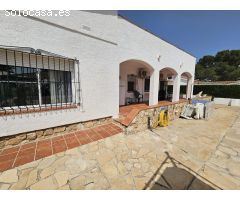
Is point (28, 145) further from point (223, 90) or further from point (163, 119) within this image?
point (223, 90)

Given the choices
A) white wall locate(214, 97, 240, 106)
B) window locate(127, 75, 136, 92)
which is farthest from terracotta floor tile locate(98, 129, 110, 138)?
white wall locate(214, 97, 240, 106)

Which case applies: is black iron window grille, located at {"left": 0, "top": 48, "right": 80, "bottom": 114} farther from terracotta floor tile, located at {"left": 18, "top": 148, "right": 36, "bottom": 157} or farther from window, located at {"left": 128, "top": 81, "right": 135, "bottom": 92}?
window, located at {"left": 128, "top": 81, "right": 135, "bottom": 92}

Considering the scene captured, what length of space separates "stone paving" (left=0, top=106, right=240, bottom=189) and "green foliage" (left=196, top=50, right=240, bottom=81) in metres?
41.2

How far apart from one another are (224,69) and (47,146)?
155ft

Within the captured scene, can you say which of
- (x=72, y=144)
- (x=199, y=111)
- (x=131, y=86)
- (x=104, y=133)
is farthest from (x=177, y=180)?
(x=131, y=86)

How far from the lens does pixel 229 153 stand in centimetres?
414

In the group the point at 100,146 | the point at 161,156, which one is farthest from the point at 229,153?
the point at 100,146

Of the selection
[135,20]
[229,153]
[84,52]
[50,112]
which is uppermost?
[135,20]

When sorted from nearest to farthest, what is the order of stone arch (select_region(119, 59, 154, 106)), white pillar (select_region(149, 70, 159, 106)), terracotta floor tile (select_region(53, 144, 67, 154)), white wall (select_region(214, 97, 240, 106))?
terracotta floor tile (select_region(53, 144, 67, 154)), white pillar (select_region(149, 70, 159, 106)), stone arch (select_region(119, 59, 154, 106)), white wall (select_region(214, 97, 240, 106))

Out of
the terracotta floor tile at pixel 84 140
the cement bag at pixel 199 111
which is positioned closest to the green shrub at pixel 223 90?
the cement bag at pixel 199 111

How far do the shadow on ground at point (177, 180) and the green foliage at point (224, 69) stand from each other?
42456mm

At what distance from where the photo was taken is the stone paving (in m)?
2.62
